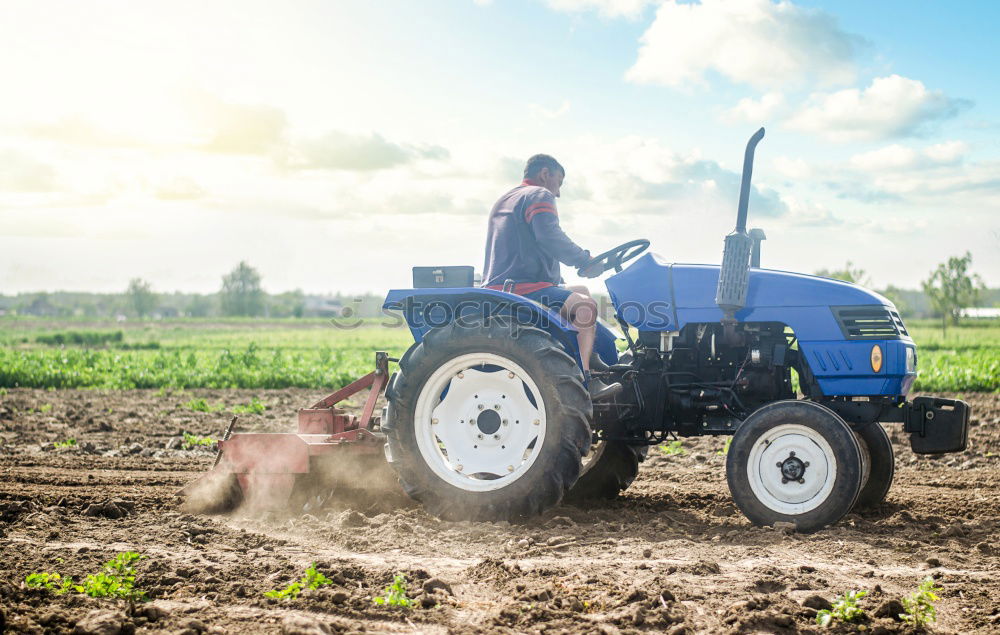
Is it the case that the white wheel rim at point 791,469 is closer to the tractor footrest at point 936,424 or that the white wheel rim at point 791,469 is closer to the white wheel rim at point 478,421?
the tractor footrest at point 936,424

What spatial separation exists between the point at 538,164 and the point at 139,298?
11329 cm

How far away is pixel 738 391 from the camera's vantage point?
5.38 meters

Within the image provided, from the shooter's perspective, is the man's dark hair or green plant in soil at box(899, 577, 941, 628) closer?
green plant in soil at box(899, 577, 941, 628)

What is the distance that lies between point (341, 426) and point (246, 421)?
613 centimetres

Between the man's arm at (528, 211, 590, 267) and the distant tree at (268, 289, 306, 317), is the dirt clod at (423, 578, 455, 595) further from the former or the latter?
the distant tree at (268, 289, 306, 317)

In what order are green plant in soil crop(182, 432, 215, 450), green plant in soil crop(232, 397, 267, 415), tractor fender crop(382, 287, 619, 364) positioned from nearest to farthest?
tractor fender crop(382, 287, 619, 364) < green plant in soil crop(182, 432, 215, 450) < green plant in soil crop(232, 397, 267, 415)

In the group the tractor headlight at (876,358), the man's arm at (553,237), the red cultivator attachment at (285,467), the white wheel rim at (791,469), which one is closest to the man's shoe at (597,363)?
the man's arm at (553,237)

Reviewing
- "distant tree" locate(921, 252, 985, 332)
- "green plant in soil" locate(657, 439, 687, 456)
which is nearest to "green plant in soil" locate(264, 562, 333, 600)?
"green plant in soil" locate(657, 439, 687, 456)

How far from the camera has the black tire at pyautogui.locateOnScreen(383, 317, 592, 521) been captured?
194 inches

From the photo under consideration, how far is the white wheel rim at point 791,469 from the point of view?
15.9 feet

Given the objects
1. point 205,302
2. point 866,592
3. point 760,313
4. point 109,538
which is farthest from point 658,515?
point 205,302

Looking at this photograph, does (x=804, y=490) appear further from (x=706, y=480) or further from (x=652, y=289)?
(x=706, y=480)

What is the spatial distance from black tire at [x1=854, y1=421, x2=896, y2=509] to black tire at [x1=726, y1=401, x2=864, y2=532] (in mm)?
821

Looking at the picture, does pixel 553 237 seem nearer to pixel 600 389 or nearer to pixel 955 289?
pixel 600 389
